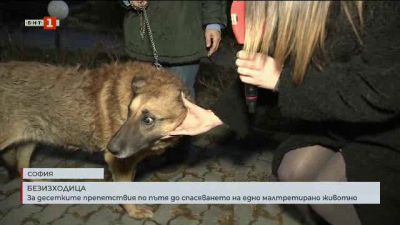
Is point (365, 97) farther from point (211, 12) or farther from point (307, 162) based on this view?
point (211, 12)

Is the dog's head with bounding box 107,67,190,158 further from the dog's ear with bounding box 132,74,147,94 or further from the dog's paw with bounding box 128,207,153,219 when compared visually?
the dog's paw with bounding box 128,207,153,219

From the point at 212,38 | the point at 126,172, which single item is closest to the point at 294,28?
the point at 212,38

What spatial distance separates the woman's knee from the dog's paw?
137 cm

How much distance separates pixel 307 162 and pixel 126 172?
143 centimetres

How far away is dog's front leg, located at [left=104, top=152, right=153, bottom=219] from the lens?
105 inches

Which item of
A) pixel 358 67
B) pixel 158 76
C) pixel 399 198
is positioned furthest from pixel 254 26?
pixel 158 76

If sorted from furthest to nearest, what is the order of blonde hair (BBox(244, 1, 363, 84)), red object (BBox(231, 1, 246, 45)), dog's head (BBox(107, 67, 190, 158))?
dog's head (BBox(107, 67, 190, 158))
red object (BBox(231, 1, 246, 45))
blonde hair (BBox(244, 1, 363, 84))

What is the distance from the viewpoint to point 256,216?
9.31 feet

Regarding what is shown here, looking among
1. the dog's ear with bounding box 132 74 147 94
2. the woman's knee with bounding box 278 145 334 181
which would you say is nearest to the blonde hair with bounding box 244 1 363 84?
the woman's knee with bounding box 278 145 334 181

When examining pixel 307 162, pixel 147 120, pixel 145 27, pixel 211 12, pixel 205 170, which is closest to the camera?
pixel 307 162

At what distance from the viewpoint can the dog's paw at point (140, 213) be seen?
2764 millimetres

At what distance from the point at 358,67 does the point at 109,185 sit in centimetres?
194

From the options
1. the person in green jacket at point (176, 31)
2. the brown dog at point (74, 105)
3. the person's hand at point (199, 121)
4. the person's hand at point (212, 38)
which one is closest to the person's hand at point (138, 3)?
the person in green jacket at point (176, 31)

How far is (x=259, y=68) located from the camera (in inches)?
55.4
